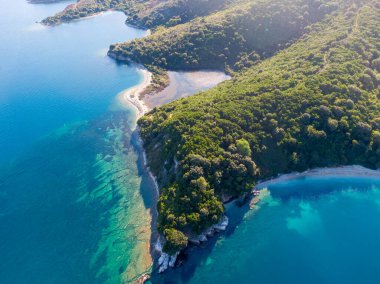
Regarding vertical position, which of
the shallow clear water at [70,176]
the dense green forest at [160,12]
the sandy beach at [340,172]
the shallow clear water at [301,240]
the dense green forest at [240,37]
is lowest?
the shallow clear water at [301,240]

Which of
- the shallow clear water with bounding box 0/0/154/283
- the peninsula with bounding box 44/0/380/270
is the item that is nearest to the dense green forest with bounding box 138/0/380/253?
the peninsula with bounding box 44/0/380/270

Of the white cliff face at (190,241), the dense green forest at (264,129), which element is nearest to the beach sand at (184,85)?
the dense green forest at (264,129)

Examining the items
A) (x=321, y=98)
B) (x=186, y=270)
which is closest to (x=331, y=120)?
(x=321, y=98)

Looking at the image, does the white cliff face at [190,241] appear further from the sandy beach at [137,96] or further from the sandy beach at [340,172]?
the sandy beach at [137,96]

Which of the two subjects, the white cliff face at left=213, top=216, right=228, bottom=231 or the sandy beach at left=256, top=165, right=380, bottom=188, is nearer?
the white cliff face at left=213, top=216, right=228, bottom=231

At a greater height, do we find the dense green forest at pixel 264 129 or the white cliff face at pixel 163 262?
the dense green forest at pixel 264 129

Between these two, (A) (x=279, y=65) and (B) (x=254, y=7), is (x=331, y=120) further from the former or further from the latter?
(B) (x=254, y=7)

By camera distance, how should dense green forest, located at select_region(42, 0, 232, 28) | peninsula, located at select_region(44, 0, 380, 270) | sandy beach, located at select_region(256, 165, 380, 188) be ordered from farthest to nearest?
dense green forest, located at select_region(42, 0, 232, 28), sandy beach, located at select_region(256, 165, 380, 188), peninsula, located at select_region(44, 0, 380, 270)

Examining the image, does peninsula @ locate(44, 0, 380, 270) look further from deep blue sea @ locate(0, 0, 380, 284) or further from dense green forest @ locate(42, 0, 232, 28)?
dense green forest @ locate(42, 0, 232, 28)
